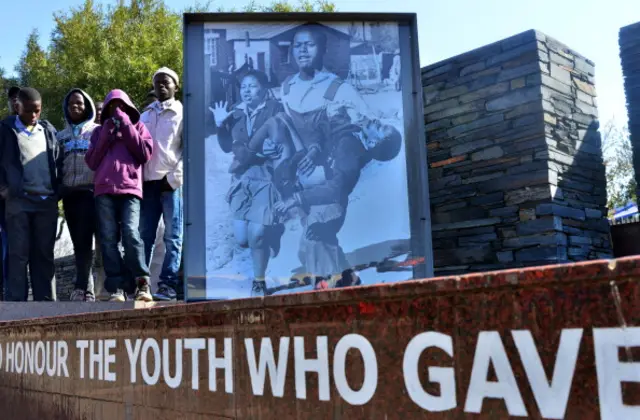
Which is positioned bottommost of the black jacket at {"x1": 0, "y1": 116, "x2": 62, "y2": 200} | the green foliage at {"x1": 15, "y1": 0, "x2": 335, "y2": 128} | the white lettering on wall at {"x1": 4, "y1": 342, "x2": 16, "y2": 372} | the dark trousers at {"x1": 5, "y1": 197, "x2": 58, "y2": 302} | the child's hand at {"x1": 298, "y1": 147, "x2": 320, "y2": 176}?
A: the white lettering on wall at {"x1": 4, "y1": 342, "x2": 16, "y2": 372}

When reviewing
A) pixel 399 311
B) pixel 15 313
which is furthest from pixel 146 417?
pixel 15 313

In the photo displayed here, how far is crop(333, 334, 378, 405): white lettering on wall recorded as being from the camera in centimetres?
150

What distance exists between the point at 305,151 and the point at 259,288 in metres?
0.89

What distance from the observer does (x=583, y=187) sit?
5.44 meters

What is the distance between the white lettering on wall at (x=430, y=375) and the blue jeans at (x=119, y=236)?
318 cm

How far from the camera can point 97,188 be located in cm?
439

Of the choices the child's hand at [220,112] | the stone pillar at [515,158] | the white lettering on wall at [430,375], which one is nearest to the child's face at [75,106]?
the child's hand at [220,112]

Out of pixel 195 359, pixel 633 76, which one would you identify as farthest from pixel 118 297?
pixel 633 76

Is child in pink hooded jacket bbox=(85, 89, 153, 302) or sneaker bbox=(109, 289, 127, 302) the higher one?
child in pink hooded jacket bbox=(85, 89, 153, 302)

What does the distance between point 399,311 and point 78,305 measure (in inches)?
132

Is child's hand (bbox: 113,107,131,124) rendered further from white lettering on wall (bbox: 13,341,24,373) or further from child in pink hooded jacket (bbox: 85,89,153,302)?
white lettering on wall (bbox: 13,341,24,373)

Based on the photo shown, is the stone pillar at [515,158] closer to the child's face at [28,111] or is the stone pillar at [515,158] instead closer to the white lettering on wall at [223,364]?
the child's face at [28,111]

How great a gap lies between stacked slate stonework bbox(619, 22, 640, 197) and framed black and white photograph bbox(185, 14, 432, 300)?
238cm

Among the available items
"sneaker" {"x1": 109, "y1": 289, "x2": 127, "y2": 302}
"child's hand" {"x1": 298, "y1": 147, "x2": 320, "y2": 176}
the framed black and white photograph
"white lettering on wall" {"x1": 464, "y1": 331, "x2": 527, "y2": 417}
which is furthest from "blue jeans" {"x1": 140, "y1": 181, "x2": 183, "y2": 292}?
"white lettering on wall" {"x1": 464, "y1": 331, "x2": 527, "y2": 417}
